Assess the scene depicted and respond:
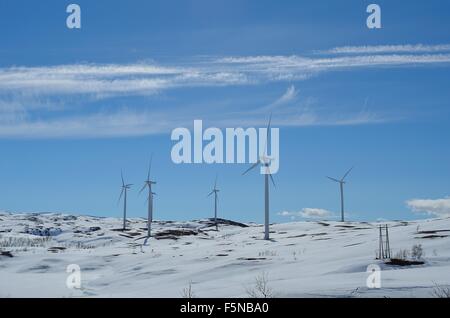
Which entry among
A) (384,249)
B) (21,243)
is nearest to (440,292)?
(384,249)

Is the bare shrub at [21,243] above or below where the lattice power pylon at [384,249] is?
below

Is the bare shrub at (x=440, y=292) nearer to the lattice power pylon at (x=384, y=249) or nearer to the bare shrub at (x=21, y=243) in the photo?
the lattice power pylon at (x=384, y=249)

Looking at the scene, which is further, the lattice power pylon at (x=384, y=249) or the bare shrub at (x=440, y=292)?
the lattice power pylon at (x=384, y=249)

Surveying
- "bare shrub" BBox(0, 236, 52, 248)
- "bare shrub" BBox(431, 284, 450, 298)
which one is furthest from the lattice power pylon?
"bare shrub" BBox(0, 236, 52, 248)

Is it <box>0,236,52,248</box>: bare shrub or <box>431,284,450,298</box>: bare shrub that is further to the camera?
<box>0,236,52,248</box>: bare shrub

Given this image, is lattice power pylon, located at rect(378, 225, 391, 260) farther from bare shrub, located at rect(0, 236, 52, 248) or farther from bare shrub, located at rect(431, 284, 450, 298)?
bare shrub, located at rect(0, 236, 52, 248)

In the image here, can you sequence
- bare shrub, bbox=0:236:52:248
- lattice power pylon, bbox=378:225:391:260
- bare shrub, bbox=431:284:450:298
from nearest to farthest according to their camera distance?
bare shrub, bbox=431:284:450:298 < lattice power pylon, bbox=378:225:391:260 < bare shrub, bbox=0:236:52:248

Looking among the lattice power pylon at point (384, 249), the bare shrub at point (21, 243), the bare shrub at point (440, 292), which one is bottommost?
the bare shrub at point (21, 243)

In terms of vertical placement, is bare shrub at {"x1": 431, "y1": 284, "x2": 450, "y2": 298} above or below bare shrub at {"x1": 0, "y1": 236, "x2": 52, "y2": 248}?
above

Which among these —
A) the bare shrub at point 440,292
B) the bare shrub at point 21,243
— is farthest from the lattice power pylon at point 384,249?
the bare shrub at point 21,243

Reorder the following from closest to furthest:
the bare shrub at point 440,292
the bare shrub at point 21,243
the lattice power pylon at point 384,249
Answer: the bare shrub at point 440,292
the lattice power pylon at point 384,249
the bare shrub at point 21,243

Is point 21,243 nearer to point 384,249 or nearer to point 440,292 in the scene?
point 384,249
